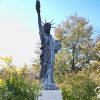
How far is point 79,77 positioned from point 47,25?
463 centimetres

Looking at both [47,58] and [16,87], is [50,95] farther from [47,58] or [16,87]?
[16,87]

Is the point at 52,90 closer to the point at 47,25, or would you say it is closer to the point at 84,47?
the point at 47,25

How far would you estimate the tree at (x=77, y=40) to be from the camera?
37812 mm

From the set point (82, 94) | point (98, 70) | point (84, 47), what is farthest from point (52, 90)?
point (84, 47)

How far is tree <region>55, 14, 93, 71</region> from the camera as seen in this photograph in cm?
3781

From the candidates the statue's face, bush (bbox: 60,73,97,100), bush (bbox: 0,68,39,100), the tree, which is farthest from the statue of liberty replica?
the tree

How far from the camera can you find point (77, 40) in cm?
3841

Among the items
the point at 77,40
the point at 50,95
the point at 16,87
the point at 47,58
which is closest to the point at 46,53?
the point at 47,58

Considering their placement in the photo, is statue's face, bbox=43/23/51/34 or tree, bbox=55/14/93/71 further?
tree, bbox=55/14/93/71

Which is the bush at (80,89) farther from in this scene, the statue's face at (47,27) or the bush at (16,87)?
the bush at (16,87)

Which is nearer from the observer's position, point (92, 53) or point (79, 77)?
point (79, 77)

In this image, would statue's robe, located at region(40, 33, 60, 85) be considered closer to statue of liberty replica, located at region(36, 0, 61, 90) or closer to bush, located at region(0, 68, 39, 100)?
statue of liberty replica, located at region(36, 0, 61, 90)

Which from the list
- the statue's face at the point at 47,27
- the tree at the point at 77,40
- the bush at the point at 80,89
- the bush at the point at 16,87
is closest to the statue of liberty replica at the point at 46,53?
the statue's face at the point at 47,27

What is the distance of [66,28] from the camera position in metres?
39.4
